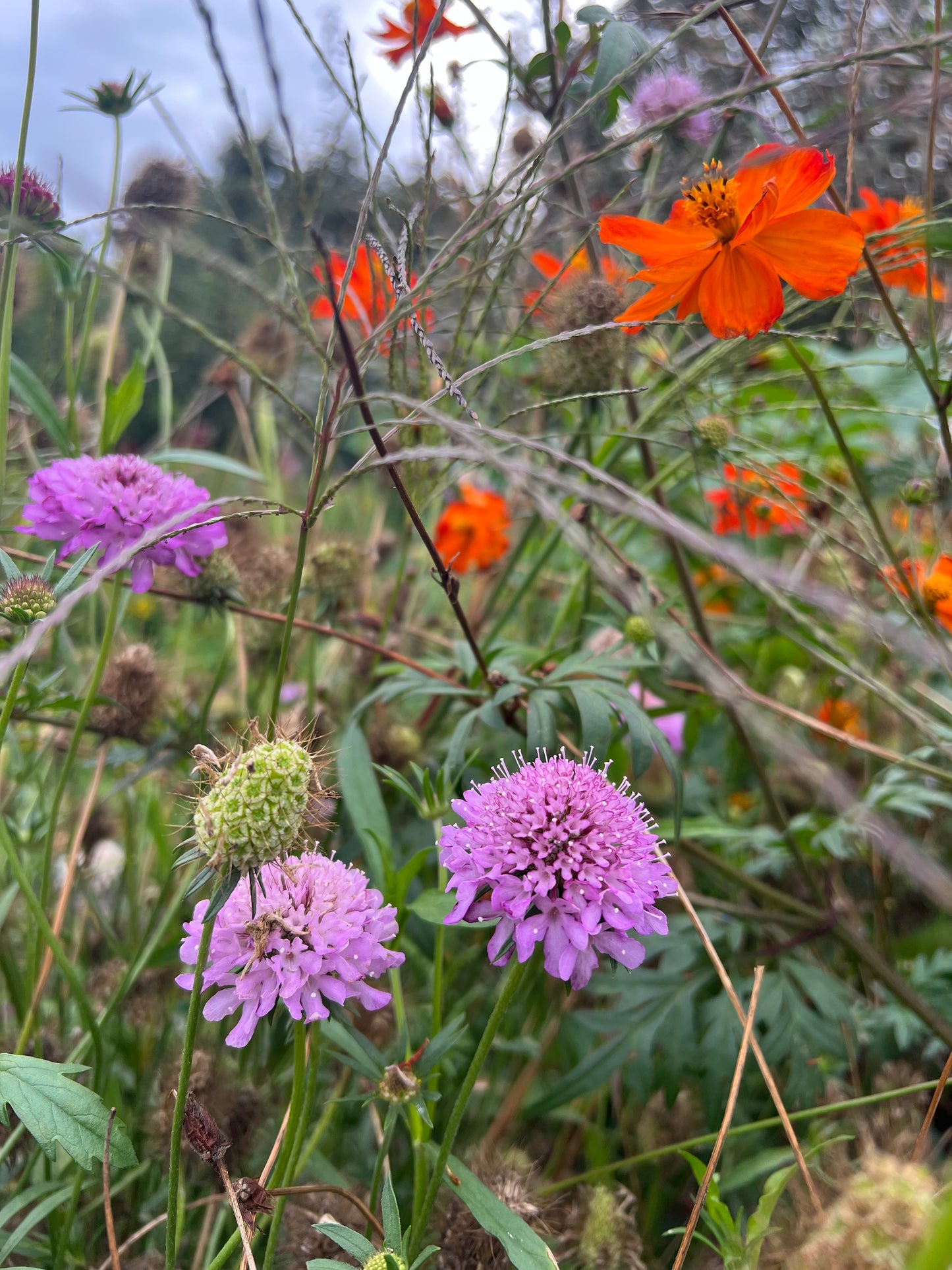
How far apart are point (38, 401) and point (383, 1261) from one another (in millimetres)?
658

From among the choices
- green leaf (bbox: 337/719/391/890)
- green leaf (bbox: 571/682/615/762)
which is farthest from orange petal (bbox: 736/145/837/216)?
green leaf (bbox: 337/719/391/890)

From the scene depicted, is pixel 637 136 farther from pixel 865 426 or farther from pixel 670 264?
pixel 865 426

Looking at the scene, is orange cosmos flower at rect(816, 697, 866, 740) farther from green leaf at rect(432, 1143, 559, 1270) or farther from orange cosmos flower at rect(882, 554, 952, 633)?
green leaf at rect(432, 1143, 559, 1270)

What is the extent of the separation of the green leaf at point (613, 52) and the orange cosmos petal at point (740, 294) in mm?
134

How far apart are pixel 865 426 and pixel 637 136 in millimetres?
935

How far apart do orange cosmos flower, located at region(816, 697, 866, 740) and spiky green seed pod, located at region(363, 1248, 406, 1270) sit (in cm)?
80

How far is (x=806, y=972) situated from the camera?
779 mm

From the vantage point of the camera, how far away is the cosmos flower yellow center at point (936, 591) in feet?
2.81

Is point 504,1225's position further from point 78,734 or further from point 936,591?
point 936,591

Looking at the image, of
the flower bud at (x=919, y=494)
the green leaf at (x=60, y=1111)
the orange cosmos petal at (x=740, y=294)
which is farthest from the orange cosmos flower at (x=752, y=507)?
the green leaf at (x=60, y=1111)

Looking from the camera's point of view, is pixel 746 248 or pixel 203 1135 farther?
pixel 746 248

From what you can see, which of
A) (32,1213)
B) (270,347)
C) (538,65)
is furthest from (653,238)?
(270,347)

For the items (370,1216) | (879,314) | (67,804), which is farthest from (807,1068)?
(67,804)

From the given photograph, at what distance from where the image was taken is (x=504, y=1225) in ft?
1.60
